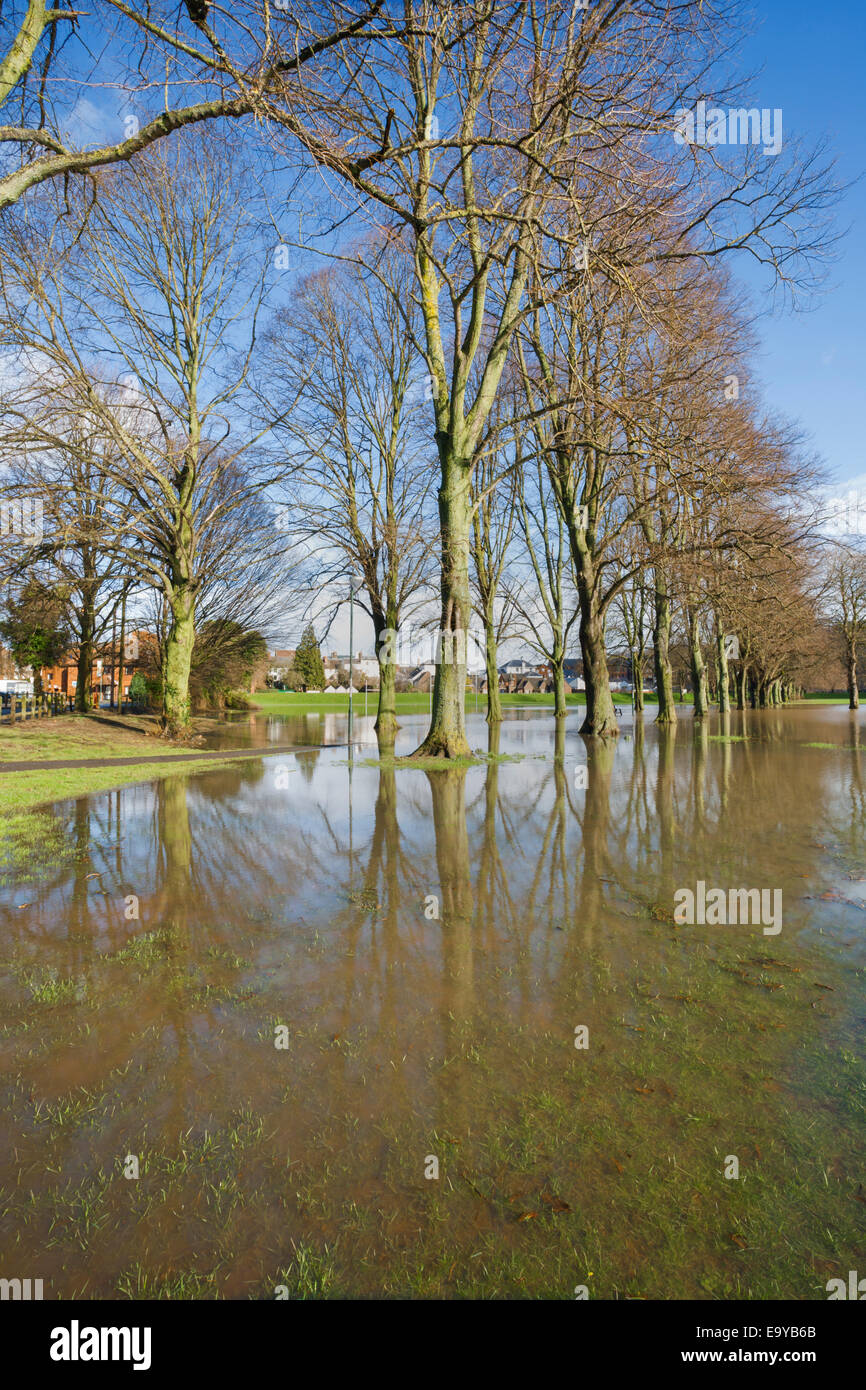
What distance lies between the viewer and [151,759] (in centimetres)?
1606

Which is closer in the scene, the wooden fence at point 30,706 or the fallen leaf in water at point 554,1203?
the fallen leaf in water at point 554,1203

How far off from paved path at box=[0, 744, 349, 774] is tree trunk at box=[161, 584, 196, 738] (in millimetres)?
2085

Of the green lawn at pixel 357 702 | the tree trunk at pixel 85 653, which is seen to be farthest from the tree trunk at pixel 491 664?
the green lawn at pixel 357 702

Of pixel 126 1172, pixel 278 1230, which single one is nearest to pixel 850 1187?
pixel 278 1230

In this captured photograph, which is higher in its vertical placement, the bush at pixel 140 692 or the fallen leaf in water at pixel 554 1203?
the bush at pixel 140 692

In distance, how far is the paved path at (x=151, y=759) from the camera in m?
14.4

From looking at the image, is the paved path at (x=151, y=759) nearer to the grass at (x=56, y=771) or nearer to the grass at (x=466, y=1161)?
the grass at (x=56, y=771)

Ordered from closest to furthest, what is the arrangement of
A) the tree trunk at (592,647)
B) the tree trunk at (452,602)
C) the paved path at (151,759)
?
the tree trunk at (452,602) → the paved path at (151,759) → the tree trunk at (592,647)

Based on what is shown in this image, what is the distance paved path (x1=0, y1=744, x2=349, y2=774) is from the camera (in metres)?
14.4

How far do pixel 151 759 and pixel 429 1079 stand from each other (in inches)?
591

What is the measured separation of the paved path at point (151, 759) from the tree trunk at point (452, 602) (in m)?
5.61

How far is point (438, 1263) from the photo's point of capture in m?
1.82
